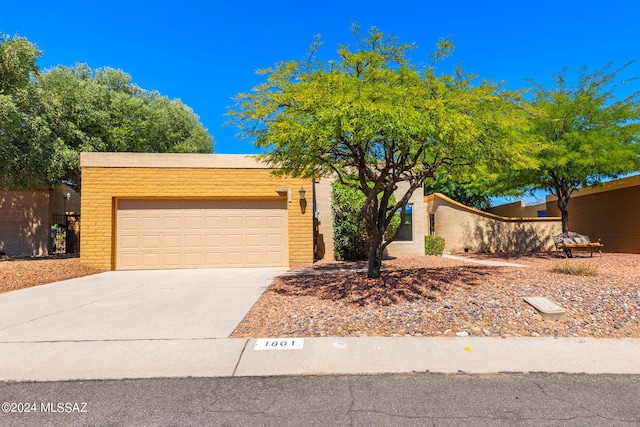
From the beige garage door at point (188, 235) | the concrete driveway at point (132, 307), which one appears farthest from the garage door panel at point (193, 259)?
the concrete driveway at point (132, 307)

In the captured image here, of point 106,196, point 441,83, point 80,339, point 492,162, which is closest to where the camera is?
point 80,339

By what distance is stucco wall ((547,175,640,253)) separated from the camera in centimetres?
1527

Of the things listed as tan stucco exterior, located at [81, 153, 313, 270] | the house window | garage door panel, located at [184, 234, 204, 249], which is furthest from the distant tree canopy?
the house window

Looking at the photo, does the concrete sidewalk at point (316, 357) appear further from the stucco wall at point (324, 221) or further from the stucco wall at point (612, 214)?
the stucco wall at point (612, 214)

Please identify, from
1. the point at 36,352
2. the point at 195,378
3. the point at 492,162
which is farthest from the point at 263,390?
the point at 492,162

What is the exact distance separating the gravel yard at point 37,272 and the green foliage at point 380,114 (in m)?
7.49

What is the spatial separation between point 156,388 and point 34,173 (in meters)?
15.9

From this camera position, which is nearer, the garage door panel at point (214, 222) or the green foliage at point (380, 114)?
the green foliage at point (380, 114)

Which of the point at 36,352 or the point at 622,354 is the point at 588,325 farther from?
the point at 36,352

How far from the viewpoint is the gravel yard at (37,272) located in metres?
9.18

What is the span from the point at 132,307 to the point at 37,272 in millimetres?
5600

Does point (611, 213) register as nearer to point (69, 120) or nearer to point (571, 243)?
point (571, 243)

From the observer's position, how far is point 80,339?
489cm

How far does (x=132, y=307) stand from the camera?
6.73m
